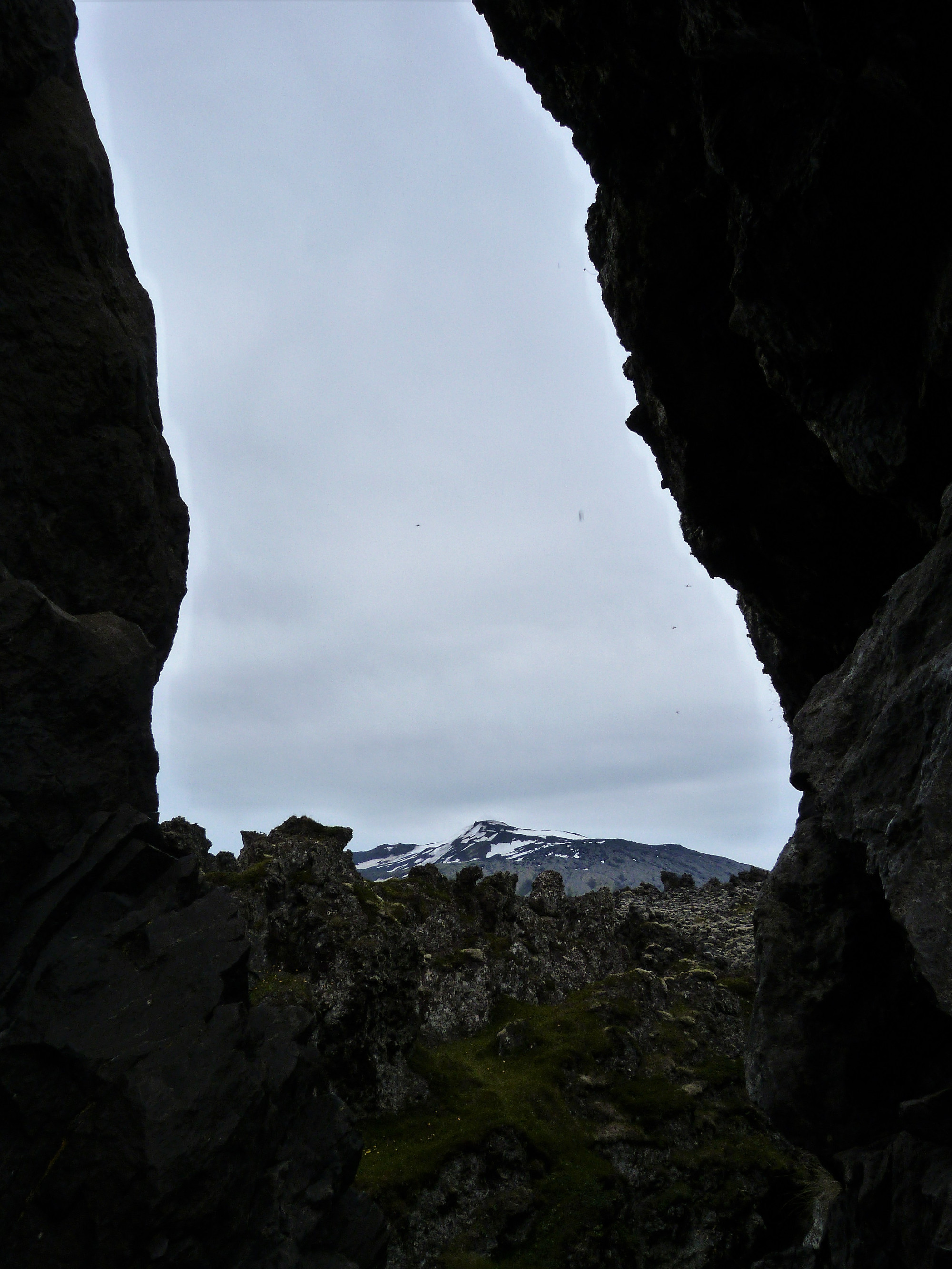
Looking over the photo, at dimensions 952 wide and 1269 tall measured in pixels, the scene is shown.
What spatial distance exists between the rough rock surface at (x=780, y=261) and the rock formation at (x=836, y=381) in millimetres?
84

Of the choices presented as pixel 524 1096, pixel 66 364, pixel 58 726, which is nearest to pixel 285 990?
pixel 524 1096

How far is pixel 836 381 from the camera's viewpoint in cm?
2428

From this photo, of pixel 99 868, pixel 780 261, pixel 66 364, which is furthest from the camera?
pixel 66 364


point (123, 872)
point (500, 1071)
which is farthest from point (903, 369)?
point (500, 1071)

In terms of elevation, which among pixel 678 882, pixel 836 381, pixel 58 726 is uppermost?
pixel 836 381

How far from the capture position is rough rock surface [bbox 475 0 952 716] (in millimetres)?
19000

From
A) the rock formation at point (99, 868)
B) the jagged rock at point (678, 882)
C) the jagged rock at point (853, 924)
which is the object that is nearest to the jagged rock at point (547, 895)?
the jagged rock at point (853, 924)

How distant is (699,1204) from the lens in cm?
3409

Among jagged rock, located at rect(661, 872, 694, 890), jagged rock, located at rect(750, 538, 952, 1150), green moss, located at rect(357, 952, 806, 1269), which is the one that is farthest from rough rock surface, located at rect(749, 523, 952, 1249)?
jagged rock, located at rect(661, 872, 694, 890)

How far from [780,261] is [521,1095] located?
41.4 m

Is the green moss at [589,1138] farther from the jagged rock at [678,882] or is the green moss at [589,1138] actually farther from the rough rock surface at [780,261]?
the jagged rock at [678,882]

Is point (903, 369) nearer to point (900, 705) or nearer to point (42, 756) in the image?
point (900, 705)

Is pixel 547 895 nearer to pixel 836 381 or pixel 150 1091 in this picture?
pixel 150 1091

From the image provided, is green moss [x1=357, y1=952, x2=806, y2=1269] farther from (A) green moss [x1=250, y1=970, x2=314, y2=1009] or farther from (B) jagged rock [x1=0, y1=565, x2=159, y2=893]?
(B) jagged rock [x1=0, y1=565, x2=159, y2=893]
